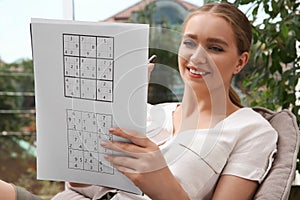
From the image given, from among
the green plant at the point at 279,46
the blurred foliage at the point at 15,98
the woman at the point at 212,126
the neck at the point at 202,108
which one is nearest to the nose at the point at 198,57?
the woman at the point at 212,126

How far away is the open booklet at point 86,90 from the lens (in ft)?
3.90

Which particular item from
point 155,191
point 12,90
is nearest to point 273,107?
point 155,191

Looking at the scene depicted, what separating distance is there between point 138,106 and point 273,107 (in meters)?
0.85

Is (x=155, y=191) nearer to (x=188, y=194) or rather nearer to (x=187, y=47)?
(x=188, y=194)

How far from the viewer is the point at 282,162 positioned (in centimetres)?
137

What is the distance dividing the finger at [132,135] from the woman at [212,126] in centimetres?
17

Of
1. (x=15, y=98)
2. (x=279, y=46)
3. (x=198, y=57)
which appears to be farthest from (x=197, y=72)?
(x=15, y=98)

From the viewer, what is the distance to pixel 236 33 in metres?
1.46

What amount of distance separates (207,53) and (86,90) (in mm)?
381

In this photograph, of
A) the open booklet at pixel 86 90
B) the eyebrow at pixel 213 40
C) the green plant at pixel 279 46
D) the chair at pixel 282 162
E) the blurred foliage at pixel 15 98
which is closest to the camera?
the open booklet at pixel 86 90

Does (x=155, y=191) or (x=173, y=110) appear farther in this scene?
(x=173, y=110)

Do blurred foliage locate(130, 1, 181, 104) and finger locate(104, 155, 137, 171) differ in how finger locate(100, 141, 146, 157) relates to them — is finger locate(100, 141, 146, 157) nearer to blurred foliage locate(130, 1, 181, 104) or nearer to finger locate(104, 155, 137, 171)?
finger locate(104, 155, 137, 171)

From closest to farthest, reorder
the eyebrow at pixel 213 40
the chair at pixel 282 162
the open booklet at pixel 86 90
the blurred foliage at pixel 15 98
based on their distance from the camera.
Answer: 1. the open booklet at pixel 86 90
2. the chair at pixel 282 162
3. the eyebrow at pixel 213 40
4. the blurred foliage at pixel 15 98

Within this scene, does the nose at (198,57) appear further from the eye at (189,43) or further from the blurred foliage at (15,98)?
the blurred foliage at (15,98)
